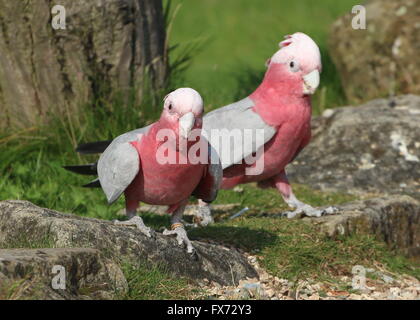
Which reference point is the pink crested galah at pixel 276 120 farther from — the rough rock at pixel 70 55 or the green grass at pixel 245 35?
the green grass at pixel 245 35

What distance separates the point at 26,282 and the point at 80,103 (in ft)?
13.2

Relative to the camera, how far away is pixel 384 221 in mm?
6117

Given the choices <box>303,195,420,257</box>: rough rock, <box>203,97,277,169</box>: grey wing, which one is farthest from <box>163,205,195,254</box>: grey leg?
<box>303,195,420,257</box>: rough rock

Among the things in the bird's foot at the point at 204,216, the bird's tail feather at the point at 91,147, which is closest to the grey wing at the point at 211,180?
the bird's tail feather at the point at 91,147

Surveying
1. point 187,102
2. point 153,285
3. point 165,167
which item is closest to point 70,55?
point 165,167

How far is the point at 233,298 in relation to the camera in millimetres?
4426

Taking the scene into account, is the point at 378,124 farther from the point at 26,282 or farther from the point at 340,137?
the point at 26,282

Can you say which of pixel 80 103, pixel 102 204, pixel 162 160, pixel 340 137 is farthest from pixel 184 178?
pixel 340 137

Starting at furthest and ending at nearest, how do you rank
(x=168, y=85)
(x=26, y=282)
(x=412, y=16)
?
(x=412, y=16), (x=168, y=85), (x=26, y=282)

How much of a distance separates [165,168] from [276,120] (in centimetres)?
154

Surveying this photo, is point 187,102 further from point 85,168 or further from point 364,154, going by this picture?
point 364,154

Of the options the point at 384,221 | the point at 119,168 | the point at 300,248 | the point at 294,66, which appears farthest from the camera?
the point at 384,221

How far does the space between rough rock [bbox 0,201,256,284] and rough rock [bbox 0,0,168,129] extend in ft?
9.21

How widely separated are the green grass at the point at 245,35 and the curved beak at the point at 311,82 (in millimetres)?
3127
